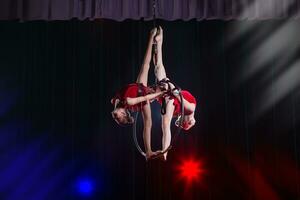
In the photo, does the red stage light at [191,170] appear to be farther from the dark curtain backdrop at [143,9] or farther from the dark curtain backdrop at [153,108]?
the dark curtain backdrop at [143,9]

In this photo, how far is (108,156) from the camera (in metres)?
6.75

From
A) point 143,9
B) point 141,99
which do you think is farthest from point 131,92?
point 143,9

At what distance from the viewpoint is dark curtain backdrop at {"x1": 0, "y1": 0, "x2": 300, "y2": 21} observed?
5965 millimetres

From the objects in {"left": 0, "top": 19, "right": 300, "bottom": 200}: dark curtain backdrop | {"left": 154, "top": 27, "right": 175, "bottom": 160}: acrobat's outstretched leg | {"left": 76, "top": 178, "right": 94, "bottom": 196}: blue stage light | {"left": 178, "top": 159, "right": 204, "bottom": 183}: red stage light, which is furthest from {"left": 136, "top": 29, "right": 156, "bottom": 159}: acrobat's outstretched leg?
{"left": 76, "top": 178, "right": 94, "bottom": 196}: blue stage light

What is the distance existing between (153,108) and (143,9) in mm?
1421

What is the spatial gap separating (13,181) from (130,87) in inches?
88.5

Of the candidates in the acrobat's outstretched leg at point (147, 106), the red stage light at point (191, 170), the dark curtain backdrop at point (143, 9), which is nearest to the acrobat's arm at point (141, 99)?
the acrobat's outstretched leg at point (147, 106)

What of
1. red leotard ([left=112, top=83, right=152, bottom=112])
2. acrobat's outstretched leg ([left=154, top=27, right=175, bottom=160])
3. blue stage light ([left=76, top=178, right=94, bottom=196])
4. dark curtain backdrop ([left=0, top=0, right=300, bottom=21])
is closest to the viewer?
red leotard ([left=112, top=83, right=152, bottom=112])

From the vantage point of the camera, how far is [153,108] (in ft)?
22.3

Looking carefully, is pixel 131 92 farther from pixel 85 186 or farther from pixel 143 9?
pixel 85 186

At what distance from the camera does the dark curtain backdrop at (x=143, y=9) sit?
5965 millimetres

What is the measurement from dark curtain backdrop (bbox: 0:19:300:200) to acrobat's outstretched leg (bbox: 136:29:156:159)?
323mm

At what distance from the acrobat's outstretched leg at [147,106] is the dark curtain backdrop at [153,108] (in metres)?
0.32

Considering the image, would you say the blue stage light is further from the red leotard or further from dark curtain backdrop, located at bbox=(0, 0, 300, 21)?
dark curtain backdrop, located at bbox=(0, 0, 300, 21)
